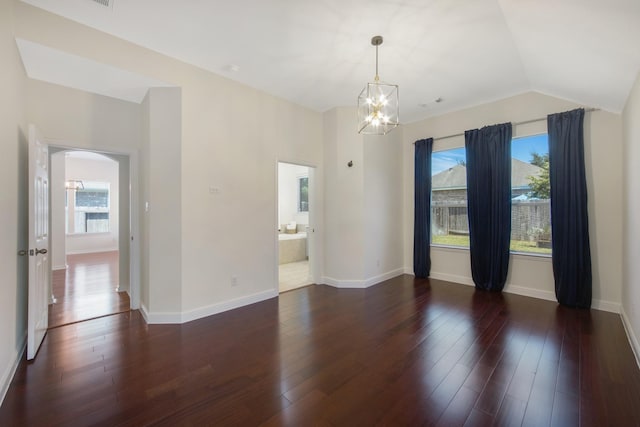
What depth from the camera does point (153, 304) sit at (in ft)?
10.2

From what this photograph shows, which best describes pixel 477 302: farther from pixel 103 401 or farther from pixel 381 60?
pixel 103 401

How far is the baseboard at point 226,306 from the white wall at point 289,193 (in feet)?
13.9

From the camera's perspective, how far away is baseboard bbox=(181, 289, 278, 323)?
318 centimetres

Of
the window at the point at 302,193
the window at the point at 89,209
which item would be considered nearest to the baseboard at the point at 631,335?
the window at the point at 302,193

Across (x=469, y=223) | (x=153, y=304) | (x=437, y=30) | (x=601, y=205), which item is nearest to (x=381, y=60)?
(x=437, y=30)

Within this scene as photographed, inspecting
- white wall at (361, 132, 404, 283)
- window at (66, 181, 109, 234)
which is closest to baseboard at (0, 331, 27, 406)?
white wall at (361, 132, 404, 283)

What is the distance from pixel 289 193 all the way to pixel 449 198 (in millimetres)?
4760

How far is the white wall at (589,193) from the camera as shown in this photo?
3.36 m

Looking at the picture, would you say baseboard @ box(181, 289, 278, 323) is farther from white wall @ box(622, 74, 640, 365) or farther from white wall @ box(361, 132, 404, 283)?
white wall @ box(622, 74, 640, 365)

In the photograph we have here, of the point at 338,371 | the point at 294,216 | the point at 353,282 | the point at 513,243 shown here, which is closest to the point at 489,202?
the point at 513,243

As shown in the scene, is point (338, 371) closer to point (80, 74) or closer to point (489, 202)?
point (489, 202)

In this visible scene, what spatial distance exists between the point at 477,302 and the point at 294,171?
19.4ft

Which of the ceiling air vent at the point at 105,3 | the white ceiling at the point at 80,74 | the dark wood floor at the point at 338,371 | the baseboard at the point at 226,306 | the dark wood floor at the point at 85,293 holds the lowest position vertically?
the dark wood floor at the point at 338,371

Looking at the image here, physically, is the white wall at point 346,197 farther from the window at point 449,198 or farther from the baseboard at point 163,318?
the baseboard at point 163,318
